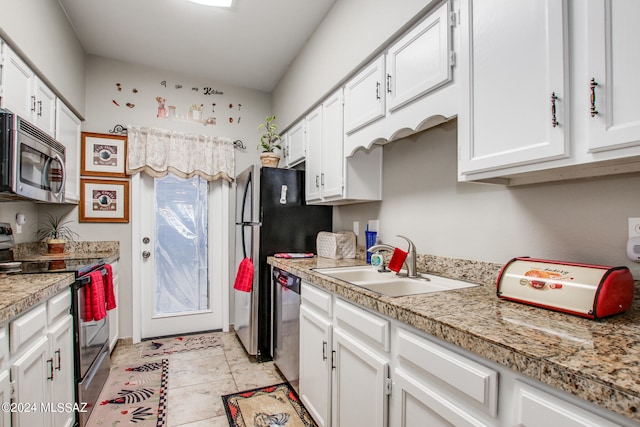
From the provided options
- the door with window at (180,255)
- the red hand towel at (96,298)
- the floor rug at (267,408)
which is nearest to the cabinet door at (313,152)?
the door with window at (180,255)

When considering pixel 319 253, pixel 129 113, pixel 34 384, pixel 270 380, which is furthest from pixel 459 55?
pixel 129 113

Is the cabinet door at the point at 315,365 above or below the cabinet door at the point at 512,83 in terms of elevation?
below

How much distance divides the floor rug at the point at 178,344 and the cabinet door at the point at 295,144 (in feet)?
6.33

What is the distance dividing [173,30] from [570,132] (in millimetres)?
2886

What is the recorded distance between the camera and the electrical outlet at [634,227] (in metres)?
1.04

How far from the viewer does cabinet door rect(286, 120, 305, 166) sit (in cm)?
296

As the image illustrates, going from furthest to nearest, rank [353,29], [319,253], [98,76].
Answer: [98,76] < [319,253] < [353,29]

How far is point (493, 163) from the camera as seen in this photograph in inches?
45.1

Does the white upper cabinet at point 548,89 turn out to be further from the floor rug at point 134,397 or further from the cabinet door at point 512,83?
the floor rug at point 134,397

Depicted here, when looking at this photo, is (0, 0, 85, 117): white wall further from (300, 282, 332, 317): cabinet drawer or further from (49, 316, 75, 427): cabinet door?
(300, 282, 332, 317): cabinet drawer

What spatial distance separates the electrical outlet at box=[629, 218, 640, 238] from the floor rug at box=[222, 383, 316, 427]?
1760mm

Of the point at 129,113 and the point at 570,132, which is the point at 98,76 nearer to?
the point at 129,113

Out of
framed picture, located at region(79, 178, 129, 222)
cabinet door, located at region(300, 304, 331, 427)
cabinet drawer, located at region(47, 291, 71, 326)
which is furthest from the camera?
framed picture, located at region(79, 178, 129, 222)

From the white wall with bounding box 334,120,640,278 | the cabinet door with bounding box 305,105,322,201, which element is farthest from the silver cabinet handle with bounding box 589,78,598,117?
the cabinet door with bounding box 305,105,322,201
